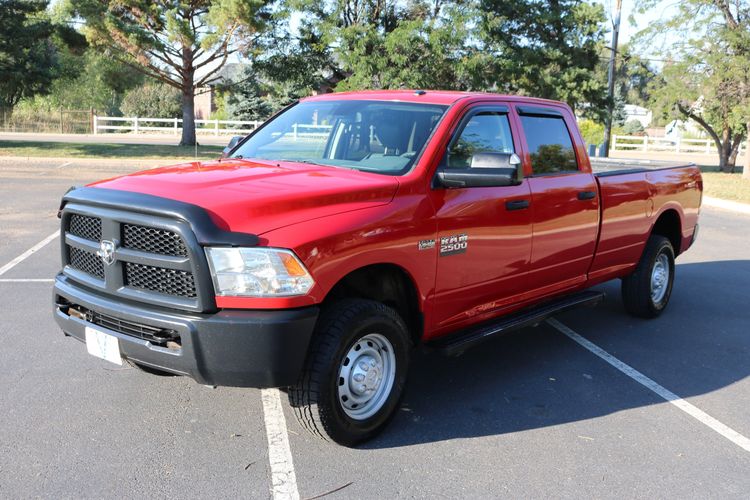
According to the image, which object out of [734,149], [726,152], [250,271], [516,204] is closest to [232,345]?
[250,271]

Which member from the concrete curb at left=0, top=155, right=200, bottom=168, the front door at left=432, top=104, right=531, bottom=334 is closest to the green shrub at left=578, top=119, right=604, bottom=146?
the concrete curb at left=0, top=155, right=200, bottom=168

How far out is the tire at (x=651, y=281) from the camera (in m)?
6.44

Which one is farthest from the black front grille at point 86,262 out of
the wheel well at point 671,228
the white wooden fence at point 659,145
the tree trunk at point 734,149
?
the white wooden fence at point 659,145

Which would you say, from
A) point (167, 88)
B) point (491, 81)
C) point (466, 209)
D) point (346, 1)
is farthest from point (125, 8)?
point (167, 88)

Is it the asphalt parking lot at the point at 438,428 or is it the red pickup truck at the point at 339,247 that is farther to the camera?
the asphalt parking lot at the point at 438,428

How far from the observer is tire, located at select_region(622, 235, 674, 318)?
6.44m

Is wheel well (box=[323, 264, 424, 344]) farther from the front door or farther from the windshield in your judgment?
the windshield

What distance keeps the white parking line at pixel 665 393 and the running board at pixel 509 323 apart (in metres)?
0.41

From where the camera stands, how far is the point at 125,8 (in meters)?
24.1

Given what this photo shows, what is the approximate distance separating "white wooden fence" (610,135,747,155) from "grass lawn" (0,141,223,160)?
3011 centimetres

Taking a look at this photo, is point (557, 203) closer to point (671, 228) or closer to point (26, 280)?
point (671, 228)

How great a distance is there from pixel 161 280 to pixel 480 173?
6.25 feet

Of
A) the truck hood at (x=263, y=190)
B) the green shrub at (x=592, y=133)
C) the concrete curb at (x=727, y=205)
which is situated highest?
the green shrub at (x=592, y=133)

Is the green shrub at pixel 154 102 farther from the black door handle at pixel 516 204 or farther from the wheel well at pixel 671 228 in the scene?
the black door handle at pixel 516 204
